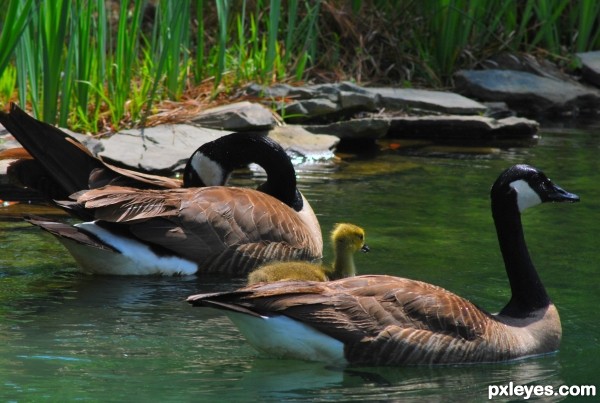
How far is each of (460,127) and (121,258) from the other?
695 centimetres

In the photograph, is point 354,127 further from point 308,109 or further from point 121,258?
point 121,258

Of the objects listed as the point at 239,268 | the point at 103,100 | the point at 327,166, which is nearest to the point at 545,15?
the point at 327,166

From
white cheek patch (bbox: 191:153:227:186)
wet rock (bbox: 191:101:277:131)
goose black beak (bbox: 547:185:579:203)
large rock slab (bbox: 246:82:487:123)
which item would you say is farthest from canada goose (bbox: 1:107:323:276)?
large rock slab (bbox: 246:82:487:123)

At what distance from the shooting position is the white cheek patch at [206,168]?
9.09 meters

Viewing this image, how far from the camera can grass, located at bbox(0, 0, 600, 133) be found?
10.5m

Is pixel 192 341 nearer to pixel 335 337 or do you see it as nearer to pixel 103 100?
pixel 335 337

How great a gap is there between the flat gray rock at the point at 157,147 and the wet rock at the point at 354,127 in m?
1.77

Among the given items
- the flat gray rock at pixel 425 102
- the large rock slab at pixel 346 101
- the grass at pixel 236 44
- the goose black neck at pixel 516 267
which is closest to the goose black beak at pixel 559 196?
the goose black neck at pixel 516 267

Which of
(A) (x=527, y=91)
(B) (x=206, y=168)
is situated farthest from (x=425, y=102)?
(B) (x=206, y=168)

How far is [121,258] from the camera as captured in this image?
316 inches

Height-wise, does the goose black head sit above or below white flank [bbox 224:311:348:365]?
above

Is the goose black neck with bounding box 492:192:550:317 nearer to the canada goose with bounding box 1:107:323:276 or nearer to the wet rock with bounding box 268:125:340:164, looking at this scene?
the canada goose with bounding box 1:107:323:276

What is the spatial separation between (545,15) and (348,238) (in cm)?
994

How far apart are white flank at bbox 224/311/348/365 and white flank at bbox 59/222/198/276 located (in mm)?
2210
